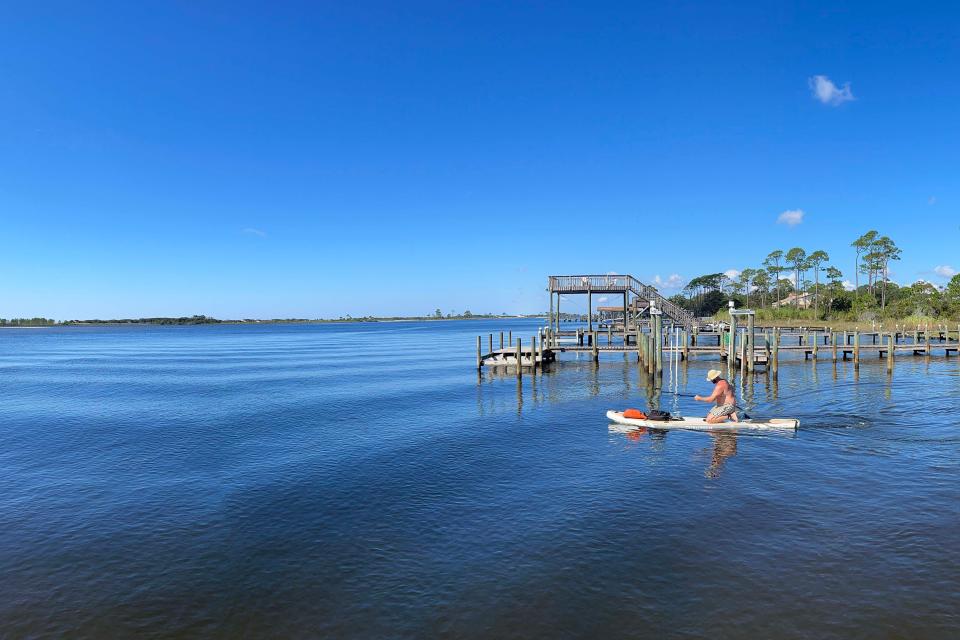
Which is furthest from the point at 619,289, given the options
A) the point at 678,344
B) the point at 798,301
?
the point at 798,301

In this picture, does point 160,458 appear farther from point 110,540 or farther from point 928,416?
point 928,416

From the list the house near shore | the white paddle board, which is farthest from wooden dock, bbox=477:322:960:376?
the house near shore

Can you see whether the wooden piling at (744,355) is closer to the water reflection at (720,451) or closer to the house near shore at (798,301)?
the water reflection at (720,451)

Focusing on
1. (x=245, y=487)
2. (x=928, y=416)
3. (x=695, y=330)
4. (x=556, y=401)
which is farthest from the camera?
(x=695, y=330)

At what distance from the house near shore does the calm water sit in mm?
93476

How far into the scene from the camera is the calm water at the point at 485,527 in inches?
320

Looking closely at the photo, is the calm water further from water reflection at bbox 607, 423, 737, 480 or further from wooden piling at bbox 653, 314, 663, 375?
wooden piling at bbox 653, 314, 663, 375

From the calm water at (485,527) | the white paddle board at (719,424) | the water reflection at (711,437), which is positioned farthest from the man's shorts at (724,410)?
the calm water at (485,527)

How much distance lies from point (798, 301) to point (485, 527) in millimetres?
124919

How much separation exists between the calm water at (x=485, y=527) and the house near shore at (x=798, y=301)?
9348 centimetres

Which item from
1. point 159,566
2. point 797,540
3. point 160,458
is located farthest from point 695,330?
point 159,566

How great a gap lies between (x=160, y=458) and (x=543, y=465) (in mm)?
12901

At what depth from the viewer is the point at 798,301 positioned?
377 feet

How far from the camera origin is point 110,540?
11.2 meters
